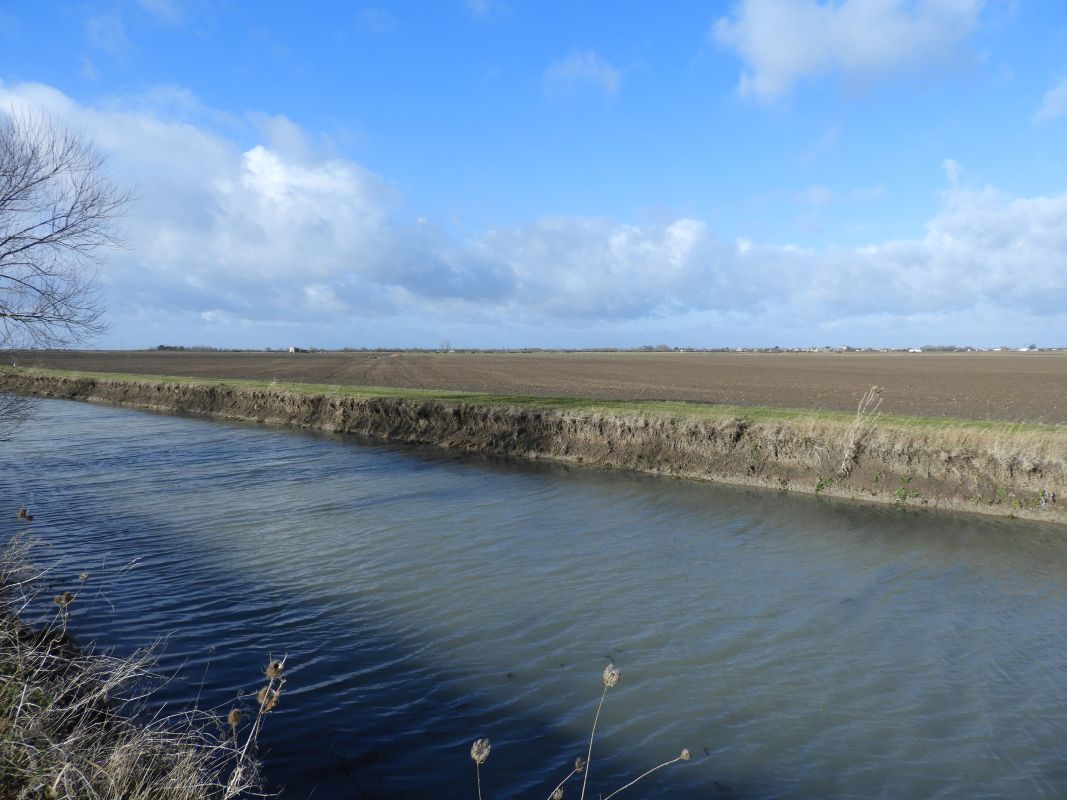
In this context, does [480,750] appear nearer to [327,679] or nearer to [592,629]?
[327,679]

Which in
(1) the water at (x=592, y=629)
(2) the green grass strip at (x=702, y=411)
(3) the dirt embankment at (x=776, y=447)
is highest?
(2) the green grass strip at (x=702, y=411)

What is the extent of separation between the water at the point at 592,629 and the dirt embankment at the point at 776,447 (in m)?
1.12

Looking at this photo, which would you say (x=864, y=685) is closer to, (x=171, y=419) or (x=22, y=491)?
(x=22, y=491)

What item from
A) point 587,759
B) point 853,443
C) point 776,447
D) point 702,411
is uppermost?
point 702,411

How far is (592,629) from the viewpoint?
366 inches

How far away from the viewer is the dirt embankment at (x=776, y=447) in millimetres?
16047

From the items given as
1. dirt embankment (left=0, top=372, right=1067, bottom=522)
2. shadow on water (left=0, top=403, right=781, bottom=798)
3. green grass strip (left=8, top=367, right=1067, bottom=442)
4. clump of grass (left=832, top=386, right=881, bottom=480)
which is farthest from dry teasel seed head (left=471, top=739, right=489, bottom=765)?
green grass strip (left=8, top=367, right=1067, bottom=442)

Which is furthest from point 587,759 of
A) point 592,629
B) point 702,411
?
point 702,411

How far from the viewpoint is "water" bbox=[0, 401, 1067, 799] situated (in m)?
6.53

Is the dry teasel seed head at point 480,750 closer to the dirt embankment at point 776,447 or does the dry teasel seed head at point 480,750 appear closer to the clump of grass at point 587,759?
the clump of grass at point 587,759

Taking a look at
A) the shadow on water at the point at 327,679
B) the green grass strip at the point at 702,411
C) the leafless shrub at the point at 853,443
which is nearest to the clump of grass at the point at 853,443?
the leafless shrub at the point at 853,443

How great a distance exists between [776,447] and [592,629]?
11540 mm

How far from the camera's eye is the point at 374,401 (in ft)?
93.2

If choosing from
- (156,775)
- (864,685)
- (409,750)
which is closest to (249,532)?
(409,750)
